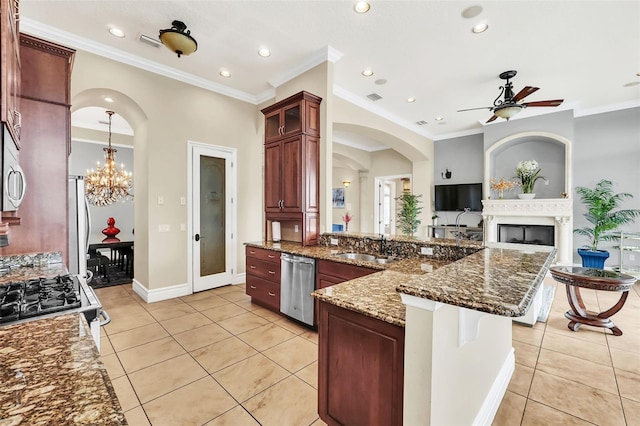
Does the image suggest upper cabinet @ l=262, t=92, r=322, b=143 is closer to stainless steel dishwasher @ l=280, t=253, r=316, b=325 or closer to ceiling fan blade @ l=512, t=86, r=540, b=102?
stainless steel dishwasher @ l=280, t=253, r=316, b=325

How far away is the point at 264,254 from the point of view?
3648 mm

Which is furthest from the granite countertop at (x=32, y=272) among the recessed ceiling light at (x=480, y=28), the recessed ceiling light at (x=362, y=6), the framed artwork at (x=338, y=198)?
the framed artwork at (x=338, y=198)

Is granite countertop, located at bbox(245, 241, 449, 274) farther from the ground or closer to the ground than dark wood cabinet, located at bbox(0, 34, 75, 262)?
closer to the ground

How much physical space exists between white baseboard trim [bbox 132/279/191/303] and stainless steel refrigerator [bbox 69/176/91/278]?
4.56ft

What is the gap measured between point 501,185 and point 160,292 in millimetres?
6617

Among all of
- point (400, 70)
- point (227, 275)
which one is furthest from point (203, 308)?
point (400, 70)

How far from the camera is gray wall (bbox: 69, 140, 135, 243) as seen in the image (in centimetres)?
673

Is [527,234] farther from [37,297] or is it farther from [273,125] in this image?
[37,297]

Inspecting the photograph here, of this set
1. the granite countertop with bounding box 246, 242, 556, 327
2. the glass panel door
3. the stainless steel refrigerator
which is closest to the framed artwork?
the glass panel door

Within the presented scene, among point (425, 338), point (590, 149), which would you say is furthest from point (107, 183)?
point (590, 149)

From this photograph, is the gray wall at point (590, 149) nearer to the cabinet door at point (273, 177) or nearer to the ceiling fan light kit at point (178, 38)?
the cabinet door at point (273, 177)

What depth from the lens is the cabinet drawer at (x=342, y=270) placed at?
8.50 ft

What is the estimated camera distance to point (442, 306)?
1160mm

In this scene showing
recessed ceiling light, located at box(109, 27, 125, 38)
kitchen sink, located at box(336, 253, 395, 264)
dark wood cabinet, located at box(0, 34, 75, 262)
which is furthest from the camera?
recessed ceiling light, located at box(109, 27, 125, 38)
